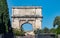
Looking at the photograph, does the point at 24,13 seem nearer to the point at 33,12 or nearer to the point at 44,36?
the point at 33,12

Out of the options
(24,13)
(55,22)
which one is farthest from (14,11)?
(55,22)

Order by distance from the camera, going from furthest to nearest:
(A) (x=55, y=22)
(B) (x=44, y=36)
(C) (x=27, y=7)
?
(C) (x=27, y=7), (A) (x=55, y=22), (B) (x=44, y=36)

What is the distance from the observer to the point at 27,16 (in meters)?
55.4

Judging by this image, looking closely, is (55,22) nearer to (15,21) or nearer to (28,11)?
(28,11)

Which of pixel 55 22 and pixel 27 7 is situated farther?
pixel 27 7

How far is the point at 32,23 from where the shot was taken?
56.3m

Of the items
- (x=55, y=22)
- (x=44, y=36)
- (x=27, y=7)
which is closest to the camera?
(x=44, y=36)

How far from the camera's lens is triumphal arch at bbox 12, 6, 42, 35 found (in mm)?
54000

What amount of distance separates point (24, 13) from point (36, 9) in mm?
2033

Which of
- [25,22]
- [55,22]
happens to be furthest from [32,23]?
[55,22]

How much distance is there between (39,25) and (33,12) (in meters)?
3.27

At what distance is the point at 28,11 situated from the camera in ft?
177

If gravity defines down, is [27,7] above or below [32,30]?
above

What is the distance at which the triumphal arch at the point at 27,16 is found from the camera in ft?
177
